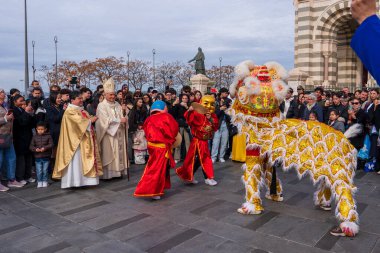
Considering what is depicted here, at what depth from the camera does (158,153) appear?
5891 millimetres

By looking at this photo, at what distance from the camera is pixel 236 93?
17.4 feet

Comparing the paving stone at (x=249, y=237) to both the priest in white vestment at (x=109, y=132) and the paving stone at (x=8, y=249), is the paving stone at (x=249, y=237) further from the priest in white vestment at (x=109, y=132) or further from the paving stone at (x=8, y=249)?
the priest in white vestment at (x=109, y=132)

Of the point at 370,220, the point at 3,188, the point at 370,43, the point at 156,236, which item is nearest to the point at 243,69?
the point at 156,236

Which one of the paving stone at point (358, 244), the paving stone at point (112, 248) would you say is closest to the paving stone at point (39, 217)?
the paving stone at point (112, 248)

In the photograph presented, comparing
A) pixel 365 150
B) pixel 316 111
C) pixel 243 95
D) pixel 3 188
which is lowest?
pixel 3 188

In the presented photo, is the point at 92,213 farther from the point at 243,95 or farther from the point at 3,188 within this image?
the point at 243,95

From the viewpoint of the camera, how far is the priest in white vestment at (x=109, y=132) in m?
7.13

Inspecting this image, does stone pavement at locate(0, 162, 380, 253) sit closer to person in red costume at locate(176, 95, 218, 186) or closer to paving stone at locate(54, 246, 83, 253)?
paving stone at locate(54, 246, 83, 253)

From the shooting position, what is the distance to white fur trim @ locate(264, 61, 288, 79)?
207 inches

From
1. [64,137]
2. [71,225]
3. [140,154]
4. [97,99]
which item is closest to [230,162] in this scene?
[140,154]

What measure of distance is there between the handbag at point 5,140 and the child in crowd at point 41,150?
0.36m

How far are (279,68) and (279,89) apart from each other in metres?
0.39

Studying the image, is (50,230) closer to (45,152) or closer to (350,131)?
(45,152)

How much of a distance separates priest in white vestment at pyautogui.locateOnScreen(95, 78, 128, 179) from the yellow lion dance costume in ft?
9.39
